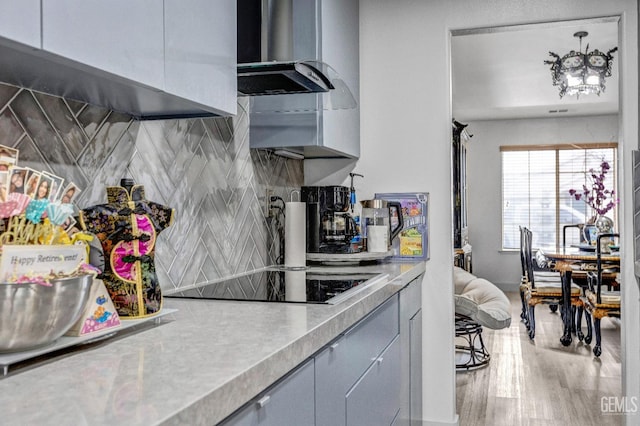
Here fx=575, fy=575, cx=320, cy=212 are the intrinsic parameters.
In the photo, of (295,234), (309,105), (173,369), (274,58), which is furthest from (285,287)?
(173,369)

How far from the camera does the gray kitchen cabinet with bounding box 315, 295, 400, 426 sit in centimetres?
139

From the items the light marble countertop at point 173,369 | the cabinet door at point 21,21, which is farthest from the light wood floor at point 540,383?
the cabinet door at point 21,21

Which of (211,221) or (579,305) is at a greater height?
(211,221)

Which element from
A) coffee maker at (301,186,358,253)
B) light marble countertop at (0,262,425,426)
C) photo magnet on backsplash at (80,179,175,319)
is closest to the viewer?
light marble countertop at (0,262,425,426)

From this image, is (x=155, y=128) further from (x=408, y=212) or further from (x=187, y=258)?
(x=408, y=212)

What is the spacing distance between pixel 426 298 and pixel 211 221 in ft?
4.47

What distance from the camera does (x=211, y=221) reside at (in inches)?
82.0

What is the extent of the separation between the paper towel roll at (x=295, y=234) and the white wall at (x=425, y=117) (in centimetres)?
58

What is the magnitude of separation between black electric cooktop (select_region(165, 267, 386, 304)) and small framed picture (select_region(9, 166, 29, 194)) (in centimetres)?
77

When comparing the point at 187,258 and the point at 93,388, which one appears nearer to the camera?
the point at 93,388

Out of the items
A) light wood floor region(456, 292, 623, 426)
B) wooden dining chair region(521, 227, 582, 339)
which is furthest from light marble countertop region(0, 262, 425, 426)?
wooden dining chair region(521, 227, 582, 339)

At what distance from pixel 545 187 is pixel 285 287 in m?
7.35

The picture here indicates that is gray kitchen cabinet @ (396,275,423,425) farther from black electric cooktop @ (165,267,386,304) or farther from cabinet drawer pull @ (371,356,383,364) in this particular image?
cabinet drawer pull @ (371,356,383,364)

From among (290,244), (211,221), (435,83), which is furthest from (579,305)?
(211,221)
